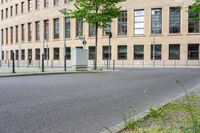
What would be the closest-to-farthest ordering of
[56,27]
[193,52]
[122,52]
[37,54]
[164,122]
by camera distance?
[164,122] → [193,52] → [122,52] → [56,27] → [37,54]

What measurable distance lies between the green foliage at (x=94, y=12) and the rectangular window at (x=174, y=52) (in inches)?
921

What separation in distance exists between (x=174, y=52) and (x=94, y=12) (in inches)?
974

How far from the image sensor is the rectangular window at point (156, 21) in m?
53.3

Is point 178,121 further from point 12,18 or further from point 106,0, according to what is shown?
point 12,18

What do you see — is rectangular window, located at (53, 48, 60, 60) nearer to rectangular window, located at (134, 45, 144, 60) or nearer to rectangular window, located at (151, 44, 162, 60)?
rectangular window, located at (134, 45, 144, 60)

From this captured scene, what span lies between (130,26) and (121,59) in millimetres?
5543

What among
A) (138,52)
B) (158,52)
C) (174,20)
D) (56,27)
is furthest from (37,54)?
(174,20)

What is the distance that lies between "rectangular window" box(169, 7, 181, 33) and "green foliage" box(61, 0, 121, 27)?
23.8m

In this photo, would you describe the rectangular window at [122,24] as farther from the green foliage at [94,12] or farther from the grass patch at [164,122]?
the grass patch at [164,122]

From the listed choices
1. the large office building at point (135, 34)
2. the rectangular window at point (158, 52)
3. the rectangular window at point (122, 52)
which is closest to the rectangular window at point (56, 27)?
the large office building at point (135, 34)

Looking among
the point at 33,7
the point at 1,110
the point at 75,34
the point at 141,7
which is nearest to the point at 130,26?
the point at 141,7

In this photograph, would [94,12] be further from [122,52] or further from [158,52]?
[122,52]

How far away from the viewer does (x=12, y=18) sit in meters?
77.2

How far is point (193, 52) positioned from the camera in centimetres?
5028
